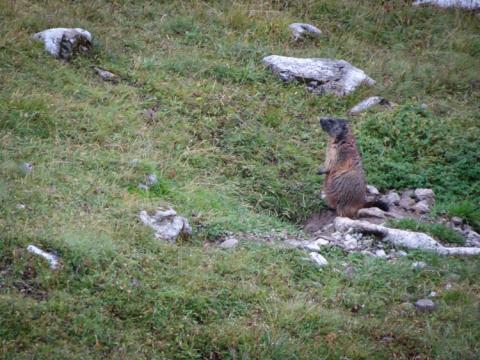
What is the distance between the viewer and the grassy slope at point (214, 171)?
561 cm

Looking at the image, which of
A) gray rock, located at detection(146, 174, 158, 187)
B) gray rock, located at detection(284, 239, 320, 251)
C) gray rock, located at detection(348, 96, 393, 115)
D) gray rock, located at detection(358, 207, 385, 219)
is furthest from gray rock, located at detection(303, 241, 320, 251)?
gray rock, located at detection(348, 96, 393, 115)

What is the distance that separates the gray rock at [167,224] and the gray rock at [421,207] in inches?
114

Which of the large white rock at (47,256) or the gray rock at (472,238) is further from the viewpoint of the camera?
the gray rock at (472,238)

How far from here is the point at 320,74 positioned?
35.3ft

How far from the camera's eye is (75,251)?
5.92m

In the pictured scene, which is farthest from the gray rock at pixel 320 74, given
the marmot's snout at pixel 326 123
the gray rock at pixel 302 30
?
the marmot's snout at pixel 326 123

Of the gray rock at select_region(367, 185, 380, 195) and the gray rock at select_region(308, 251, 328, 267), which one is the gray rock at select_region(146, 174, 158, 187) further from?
the gray rock at select_region(367, 185, 380, 195)

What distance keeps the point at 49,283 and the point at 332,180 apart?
3.81 meters

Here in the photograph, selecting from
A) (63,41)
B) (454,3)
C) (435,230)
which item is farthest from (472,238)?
(454,3)

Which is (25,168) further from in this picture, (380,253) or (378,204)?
(378,204)

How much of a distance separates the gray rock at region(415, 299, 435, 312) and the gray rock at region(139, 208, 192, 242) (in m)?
2.17

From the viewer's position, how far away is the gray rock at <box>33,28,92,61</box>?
9.61 metres

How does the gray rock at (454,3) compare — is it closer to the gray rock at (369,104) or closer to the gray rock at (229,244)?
the gray rock at (369,104)

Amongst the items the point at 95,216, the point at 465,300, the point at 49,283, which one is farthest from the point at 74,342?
the point at 465,300
